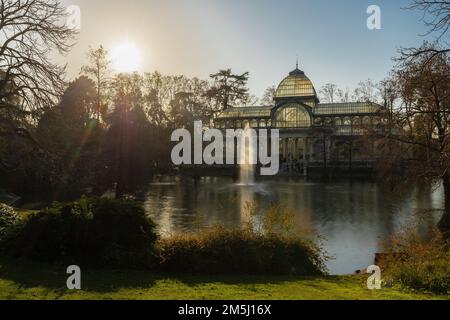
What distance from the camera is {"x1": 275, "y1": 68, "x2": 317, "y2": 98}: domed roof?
271ft

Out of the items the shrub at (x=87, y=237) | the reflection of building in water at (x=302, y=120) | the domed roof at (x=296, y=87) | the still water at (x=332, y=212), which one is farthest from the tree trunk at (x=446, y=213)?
the domed roof at (x=296, y=87)

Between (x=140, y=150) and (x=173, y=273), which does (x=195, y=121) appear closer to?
(x=140, y=150)

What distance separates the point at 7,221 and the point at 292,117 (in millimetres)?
70097

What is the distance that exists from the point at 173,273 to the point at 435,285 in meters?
5.91

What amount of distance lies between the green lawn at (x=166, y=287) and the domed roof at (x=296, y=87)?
244 ft

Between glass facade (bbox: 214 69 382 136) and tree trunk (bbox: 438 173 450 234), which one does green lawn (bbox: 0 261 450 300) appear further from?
glass facade (bbox: 214 69 382 136)

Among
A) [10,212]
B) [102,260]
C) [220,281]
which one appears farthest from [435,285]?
[10,212]

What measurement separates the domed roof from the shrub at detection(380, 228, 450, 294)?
7193 centimetres

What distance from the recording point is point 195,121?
58.0 meters

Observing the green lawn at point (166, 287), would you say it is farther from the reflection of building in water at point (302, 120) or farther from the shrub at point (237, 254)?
the reflection of building in water at point (302, 120)

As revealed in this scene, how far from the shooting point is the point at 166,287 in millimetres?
8750

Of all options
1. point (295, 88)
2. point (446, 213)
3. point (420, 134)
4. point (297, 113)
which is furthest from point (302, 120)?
point (446, 213)

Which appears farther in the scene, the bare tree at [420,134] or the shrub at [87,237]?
the bare tree at [420,134]

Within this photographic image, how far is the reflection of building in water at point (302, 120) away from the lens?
74.1 m
